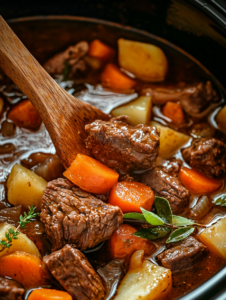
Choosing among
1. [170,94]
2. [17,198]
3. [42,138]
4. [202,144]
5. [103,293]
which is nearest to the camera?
[103,293]

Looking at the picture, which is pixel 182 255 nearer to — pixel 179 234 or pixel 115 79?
pixel 179 234

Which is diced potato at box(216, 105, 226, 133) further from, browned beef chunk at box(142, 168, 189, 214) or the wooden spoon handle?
the wooden spoon handle

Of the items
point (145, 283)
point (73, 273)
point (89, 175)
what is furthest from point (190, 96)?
point (73, 273)

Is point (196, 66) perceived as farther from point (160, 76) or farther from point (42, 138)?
point (42, 138)

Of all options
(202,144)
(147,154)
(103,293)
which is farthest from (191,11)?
(103,293)

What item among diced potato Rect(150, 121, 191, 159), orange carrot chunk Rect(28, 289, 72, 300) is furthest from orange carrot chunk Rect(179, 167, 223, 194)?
orange carrot chunk Rect(28, 289, 72, 300)

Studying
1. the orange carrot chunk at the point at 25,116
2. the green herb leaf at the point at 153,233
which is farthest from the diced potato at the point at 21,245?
the orange carrot chunk at the point at 25,116

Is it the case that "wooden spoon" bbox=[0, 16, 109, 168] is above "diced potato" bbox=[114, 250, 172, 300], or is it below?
above
